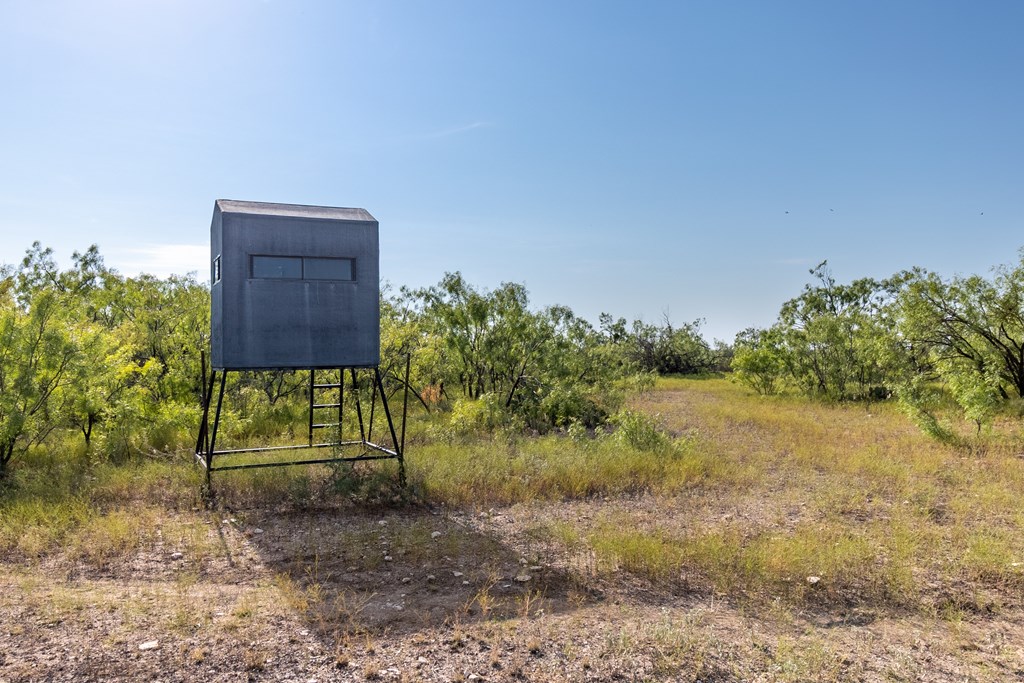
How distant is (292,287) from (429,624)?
18.6 feet

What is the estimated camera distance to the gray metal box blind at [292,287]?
933 cm

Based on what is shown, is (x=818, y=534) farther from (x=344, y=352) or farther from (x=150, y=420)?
(x=150, y=420)

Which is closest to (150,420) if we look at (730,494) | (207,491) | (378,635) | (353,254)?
(207,491)

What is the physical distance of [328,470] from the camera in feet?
34.8

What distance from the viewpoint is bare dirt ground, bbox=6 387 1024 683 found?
484cm

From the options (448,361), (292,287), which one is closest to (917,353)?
(448,361)

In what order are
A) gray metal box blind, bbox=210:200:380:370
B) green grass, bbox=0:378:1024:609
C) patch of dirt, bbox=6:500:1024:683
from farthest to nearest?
1. gray metal box blind, bbox=210:200:380:370
2. green grass, bbox=0:378:1024:609
3. patch of dirt, bbox=6:500:1024:683

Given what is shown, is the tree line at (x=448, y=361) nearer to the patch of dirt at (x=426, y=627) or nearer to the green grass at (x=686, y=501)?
the green grass at (x=686, y=501)

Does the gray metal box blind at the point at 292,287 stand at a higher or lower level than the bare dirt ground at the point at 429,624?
higher

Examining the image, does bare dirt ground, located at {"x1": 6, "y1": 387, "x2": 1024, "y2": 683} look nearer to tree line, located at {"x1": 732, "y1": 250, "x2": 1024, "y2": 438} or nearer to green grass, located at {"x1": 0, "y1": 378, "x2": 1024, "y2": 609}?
green grass, located at {"x1": 0, "y1": 378, "x2": 1024, "y2": 609}

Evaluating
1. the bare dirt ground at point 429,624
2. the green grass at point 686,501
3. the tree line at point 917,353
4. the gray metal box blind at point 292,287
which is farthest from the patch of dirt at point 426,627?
the tree line at point 917,353

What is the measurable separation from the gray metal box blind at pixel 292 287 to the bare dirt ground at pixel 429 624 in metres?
2.85

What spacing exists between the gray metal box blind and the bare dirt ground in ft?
9.35

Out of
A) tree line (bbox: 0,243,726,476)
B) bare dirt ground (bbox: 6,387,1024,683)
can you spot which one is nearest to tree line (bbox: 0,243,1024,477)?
tree line (bbox: 0,243,726,476)
